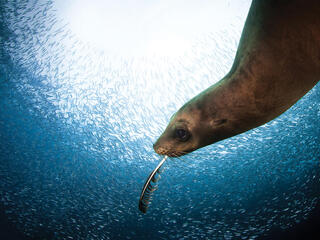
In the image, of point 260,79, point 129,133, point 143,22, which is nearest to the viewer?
point 260,79

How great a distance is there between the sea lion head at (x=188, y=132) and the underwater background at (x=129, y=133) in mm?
667

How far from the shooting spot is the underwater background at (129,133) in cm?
309

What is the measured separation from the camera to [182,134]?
122 centimetres

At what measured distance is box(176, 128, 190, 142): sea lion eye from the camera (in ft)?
3.96

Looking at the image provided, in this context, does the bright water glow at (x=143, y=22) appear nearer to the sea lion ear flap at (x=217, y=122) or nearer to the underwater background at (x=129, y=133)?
the underwater background at (x=129, y=133)

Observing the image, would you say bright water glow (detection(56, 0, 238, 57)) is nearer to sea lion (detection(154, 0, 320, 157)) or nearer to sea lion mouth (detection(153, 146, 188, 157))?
sea lion (detection(154, 0, 320, 157))

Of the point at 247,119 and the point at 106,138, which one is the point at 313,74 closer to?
the point at 247,119

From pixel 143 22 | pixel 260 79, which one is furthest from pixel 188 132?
pixel 143 22

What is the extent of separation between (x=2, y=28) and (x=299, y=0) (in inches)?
146

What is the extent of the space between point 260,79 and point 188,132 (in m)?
0.47

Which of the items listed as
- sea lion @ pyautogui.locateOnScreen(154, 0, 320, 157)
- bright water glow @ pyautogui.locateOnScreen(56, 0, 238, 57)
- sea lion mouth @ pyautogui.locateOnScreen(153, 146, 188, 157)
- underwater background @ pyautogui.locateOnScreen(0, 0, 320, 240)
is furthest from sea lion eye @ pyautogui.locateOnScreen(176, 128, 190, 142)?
bright water glow @ pyautogui.locateOnScreen(56, 0, 238, 57)

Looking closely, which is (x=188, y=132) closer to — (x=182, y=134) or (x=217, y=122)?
(x=182, y=134)

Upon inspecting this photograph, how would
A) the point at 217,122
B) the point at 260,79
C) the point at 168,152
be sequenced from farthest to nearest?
the point at 168,152, the point at 217,122, the point at 260,79

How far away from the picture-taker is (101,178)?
5.29 meters
